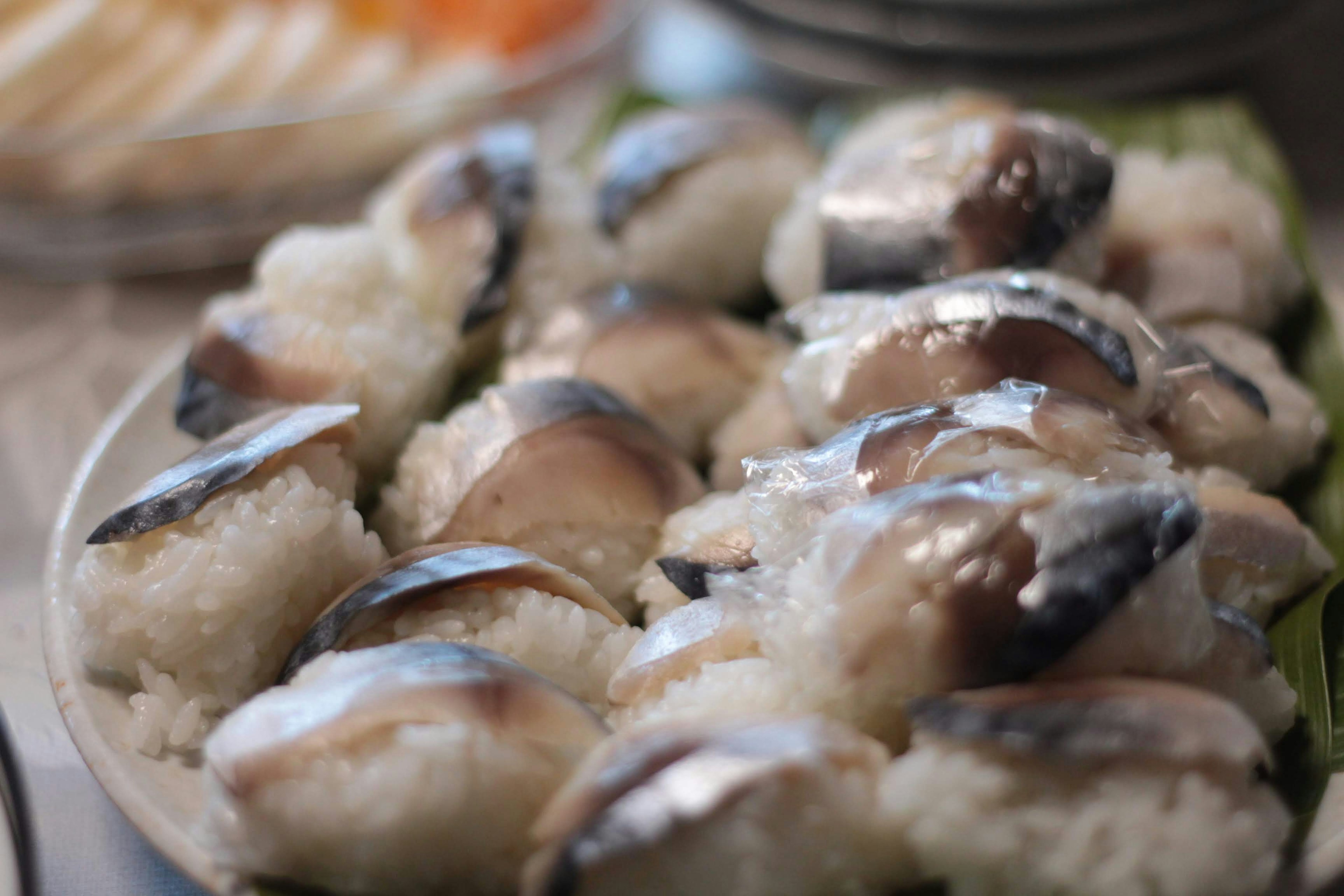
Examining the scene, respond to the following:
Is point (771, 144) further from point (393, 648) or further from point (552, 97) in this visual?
point (393, 648)

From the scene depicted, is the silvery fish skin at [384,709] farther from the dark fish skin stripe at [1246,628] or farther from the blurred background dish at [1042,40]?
the blurred background dish at [1042,40]

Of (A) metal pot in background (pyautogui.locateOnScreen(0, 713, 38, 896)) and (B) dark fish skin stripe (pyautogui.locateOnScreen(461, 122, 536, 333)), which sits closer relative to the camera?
(A) metal pot in background (pyautogui.locateOnScreen(0, 713, 38, 896))

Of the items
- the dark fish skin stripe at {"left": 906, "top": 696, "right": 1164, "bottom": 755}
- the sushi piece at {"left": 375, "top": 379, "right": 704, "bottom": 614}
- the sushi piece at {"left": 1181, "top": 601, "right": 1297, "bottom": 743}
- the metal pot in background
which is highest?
the sushi piece at {"left": 375, "top": 379, "right": 704, "bottom": 614}

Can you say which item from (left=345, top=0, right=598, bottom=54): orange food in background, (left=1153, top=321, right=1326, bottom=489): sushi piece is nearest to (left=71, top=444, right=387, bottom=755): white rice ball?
(left=1153, top=321, right=1326, bottom=489): sushi piece

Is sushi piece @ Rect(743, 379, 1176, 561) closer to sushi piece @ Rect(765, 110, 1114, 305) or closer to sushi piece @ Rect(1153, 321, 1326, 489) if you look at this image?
sushi piece @ Rect(1153, 321, 1326, 489)

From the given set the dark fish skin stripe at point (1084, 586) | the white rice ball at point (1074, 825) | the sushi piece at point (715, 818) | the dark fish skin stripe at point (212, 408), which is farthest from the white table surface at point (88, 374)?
the dark fish skin stripe at point (1084, 586)

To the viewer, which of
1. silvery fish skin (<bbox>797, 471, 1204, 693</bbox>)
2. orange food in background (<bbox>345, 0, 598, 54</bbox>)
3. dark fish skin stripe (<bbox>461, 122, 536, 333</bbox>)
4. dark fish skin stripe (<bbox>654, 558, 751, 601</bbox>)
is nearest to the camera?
silvery fish skin (<bbox>797, 471, 1204, 693</bbox>)

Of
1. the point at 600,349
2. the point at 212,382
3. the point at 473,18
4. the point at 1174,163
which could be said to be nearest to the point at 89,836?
the point at 212,382
